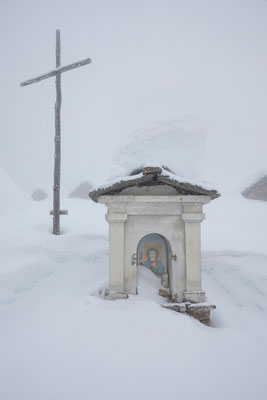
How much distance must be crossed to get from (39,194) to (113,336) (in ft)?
98.6

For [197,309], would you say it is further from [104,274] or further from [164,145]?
[164,145]

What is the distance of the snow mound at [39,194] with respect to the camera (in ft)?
99.5

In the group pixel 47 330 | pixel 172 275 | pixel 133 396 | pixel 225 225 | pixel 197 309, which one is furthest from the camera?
pixel 225 225

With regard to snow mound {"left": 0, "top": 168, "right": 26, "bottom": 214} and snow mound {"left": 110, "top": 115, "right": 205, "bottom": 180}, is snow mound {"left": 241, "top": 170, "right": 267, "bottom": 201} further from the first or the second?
snow mound {"left": 0, "top": 168, "right": 26, "bottom": 214}

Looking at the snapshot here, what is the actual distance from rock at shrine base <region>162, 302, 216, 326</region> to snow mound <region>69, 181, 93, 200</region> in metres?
21.8

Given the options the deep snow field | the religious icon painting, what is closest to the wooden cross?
the deep snow field

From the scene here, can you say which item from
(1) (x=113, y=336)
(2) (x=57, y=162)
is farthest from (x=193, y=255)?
(2) (x=57, y=162)

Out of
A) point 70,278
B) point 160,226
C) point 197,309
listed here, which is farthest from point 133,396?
point 70,278

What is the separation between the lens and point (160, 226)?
5328 mm

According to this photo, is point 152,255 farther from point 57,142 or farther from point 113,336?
point 57,142

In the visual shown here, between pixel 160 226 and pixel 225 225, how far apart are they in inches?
383

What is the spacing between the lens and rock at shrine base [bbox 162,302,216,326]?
492 centimetres

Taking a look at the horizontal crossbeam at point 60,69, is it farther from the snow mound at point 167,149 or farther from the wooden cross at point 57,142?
the snow mound at point 167,149

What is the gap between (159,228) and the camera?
5328mm
